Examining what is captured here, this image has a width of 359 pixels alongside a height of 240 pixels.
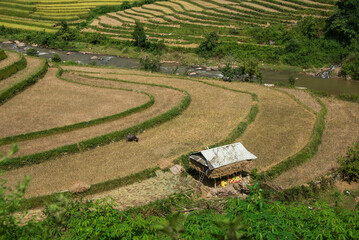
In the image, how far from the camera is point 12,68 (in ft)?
102

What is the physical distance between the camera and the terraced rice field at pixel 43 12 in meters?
59.3

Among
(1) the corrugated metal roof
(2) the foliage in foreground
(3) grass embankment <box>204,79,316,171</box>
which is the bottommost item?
(3) grass embankment <box>204,79,316,171</box>

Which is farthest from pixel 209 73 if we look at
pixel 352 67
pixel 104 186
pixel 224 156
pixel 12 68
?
pixel 104 186

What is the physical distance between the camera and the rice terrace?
817cm

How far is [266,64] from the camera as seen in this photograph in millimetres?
44188

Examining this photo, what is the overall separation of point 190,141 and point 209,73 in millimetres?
21492

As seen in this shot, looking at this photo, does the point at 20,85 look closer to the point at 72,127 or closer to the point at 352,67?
the point at 72,127

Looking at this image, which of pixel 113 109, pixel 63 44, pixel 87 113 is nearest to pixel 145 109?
pixel 113 109

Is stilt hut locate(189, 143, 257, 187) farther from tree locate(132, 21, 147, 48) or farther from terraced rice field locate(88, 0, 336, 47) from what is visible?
tree locate(132, 21, 147, 48)

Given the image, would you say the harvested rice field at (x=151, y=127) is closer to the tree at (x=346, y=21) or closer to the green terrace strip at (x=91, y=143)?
the green terrace strip at (x=91, y=143)

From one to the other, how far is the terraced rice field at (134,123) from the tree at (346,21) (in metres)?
19.1

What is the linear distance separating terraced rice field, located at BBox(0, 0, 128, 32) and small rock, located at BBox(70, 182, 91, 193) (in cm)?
4726

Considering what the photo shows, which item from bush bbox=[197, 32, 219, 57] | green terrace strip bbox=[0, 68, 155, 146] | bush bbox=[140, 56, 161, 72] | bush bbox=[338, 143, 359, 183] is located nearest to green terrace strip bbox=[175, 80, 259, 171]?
bush bbox=[338, 143, 359, 183]

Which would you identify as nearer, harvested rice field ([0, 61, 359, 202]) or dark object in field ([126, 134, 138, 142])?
harvested rice field ([0, 61, 359, 202])
